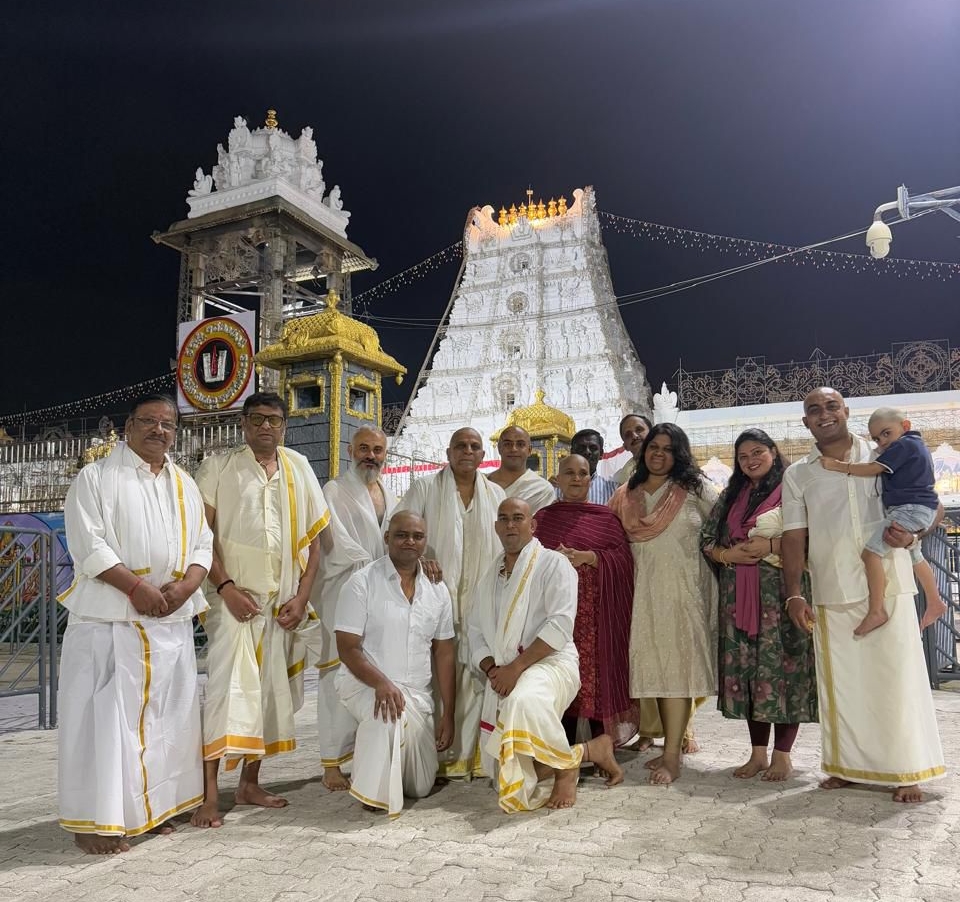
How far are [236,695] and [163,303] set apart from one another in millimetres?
28870

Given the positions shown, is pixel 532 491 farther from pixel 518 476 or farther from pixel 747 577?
pixel 747 577

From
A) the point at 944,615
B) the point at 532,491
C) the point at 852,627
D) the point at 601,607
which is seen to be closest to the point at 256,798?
the point at 601,607

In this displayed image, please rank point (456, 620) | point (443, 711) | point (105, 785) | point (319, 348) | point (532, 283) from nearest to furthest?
1. point (105, 785)
2. point (443, 711)
3. point (456, 620)
4. point (319, 348)
5. point (532, 283)

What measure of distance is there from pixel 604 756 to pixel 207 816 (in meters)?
1.69

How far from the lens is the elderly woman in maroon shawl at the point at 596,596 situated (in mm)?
3756

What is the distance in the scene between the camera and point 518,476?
4348 mm

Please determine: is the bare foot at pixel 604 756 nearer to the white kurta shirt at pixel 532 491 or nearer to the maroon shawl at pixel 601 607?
the maroon shawl at pixel 601 607

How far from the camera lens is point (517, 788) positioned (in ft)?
10.4

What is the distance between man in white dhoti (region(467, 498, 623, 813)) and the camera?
10.6 feet

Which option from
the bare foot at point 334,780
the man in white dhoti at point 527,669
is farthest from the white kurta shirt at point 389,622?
the bare foot at point 334,780

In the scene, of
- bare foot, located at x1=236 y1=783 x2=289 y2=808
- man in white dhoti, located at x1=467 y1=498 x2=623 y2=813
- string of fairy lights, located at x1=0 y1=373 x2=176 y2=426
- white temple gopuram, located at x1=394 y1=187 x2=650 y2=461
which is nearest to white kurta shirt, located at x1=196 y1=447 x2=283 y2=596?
bare foot, located at x1=236 y1=783 x2=289 y2=808

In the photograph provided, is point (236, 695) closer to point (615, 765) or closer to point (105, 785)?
point (105, 785)

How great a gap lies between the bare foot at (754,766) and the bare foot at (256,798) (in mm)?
2058

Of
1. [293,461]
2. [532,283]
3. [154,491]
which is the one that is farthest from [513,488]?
[532,283]
